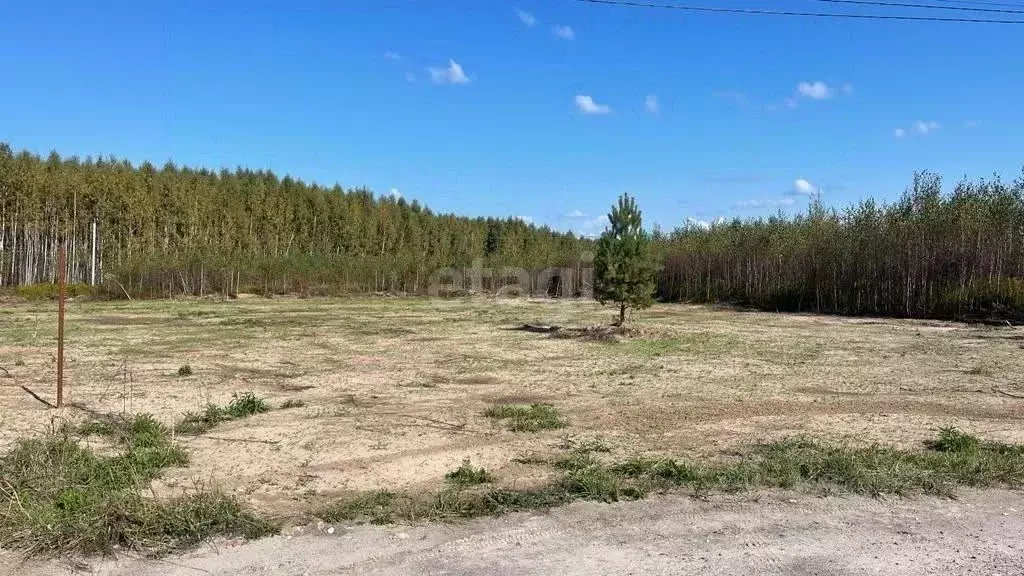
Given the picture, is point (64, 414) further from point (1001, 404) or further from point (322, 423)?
point (1001, 404)

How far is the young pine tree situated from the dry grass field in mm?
1051

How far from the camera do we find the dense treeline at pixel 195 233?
3459 centimetres

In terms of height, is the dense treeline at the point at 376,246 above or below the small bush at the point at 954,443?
above

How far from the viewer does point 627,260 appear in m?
16.1

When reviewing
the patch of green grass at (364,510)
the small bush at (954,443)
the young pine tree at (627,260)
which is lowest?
the patch of green grass at (364,510)

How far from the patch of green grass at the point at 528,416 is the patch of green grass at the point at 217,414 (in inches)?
93.8

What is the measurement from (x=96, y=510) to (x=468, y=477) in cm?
221

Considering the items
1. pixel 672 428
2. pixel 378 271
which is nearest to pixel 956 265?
pixel 672 428

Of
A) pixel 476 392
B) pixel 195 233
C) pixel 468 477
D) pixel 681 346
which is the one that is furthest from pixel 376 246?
pixel 468 477

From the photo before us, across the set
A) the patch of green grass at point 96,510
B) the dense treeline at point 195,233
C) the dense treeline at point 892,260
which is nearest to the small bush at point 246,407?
the patch of green grass at point 96,510

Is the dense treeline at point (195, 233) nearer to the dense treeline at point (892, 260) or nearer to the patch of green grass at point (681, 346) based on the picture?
the dense treeline at point (892, 260)

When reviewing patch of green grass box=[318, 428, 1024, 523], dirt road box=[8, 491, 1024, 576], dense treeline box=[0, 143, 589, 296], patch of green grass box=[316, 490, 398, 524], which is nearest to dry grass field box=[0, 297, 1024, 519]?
patch of green grass box=[316, 490, 398, 524]

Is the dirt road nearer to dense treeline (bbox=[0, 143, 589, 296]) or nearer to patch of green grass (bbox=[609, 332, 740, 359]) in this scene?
patch of green grass (bbox=[609, 332, 740, 359])

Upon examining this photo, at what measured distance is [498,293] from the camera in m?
42.1
